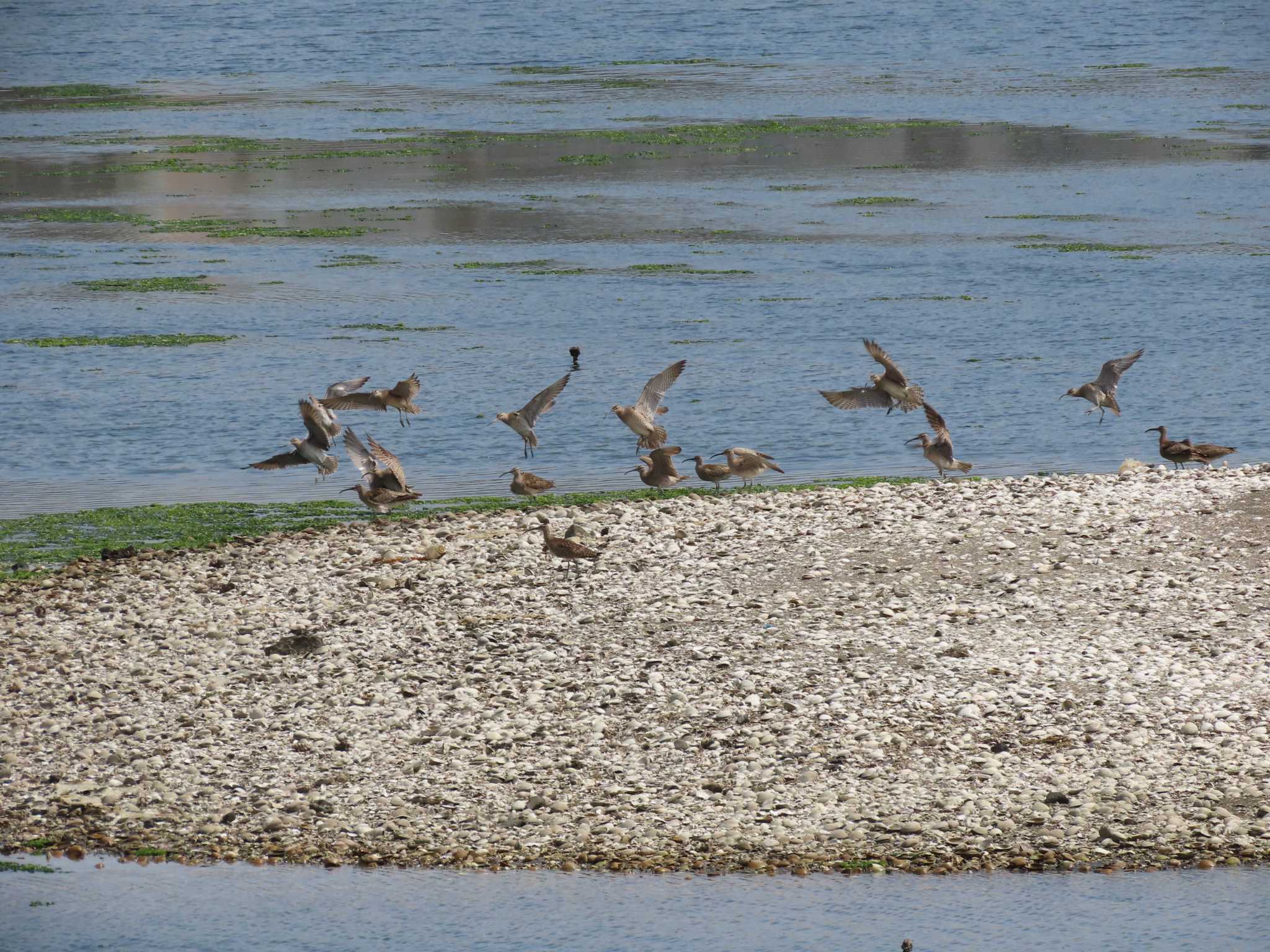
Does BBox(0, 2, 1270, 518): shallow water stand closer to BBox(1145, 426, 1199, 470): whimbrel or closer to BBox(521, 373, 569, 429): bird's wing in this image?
BBox(521, 373, 569, 429): bird's wing

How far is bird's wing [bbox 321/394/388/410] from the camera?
1802cm

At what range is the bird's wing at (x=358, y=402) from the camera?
1802 centimetres

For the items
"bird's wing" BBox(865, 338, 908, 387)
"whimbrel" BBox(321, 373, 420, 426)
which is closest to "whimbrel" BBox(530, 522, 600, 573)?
"whimbrel" BBox(321, 373, 420, 426)

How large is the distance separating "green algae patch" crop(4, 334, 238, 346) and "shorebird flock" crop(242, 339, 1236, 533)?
7392 mm

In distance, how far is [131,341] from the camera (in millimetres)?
25812

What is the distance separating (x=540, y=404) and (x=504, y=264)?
46.8ft

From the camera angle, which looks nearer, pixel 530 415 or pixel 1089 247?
pixel 530 415

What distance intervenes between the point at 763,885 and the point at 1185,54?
6750cm

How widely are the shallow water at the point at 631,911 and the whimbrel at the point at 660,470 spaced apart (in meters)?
8.14

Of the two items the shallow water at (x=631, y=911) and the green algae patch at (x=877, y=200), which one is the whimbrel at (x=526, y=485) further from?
the green algae patch at (x=877, y=200)

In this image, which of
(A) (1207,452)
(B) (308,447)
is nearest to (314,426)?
(B) (308,447)

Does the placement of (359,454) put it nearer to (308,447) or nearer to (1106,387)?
(308,447)

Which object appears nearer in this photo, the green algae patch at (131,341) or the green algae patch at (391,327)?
the green algae patch at (131,341)

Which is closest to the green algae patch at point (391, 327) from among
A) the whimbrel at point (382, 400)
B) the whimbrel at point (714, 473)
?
the whimbrel at point (382, 400)
